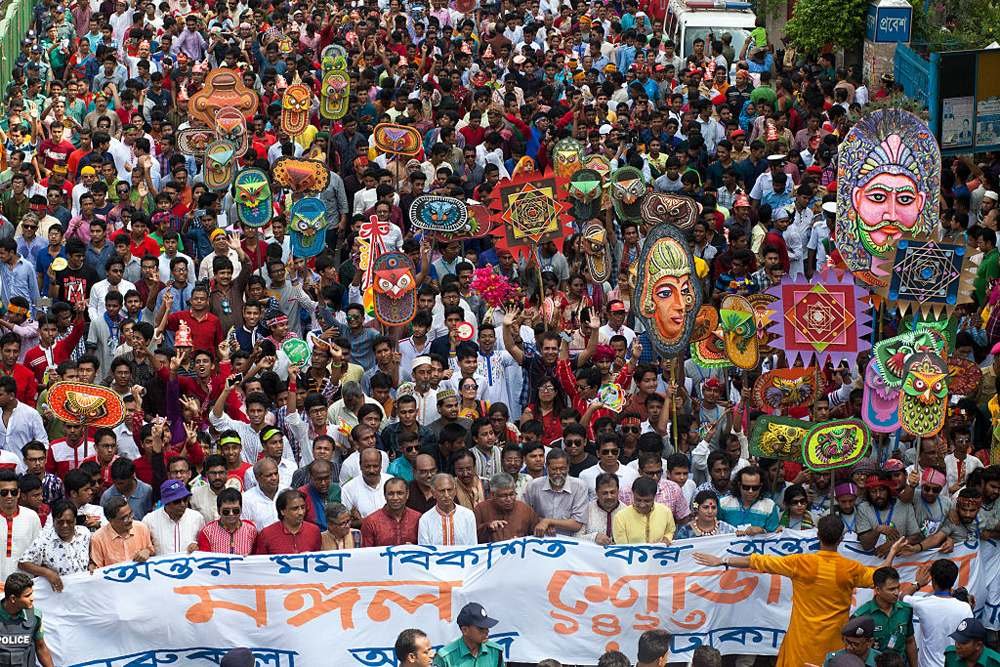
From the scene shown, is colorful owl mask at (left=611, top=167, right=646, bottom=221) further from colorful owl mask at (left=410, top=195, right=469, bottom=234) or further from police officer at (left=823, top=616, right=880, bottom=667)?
police officer at (left=823, top=616, right=880, bottom=667)

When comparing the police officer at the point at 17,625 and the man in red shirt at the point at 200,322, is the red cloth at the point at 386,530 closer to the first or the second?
the police officer at the point at 17,625

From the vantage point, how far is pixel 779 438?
13.2 meters

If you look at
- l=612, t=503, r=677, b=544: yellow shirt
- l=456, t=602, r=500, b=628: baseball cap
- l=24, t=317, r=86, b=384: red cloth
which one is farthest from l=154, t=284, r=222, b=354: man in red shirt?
l=456, t=602, r=500, b=628: baseball cap

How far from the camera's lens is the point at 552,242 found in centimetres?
1798

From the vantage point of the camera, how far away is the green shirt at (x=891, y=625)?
38.0 ft

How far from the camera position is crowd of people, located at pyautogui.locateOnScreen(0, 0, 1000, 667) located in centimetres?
1256

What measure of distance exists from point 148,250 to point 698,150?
6452 mm

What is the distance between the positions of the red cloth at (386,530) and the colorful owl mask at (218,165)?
7085mm

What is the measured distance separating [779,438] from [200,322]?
17.0 feet

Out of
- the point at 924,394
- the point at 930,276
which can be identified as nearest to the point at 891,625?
the point at 924,394

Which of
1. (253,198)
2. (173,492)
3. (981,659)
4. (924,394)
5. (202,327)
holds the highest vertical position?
(253,198)

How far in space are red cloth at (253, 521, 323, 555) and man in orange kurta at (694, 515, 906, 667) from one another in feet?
9.33

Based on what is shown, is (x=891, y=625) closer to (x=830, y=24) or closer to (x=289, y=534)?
(x=289, y=534)

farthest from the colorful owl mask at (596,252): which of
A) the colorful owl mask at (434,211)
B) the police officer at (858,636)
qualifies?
the police officer at (858,636)
